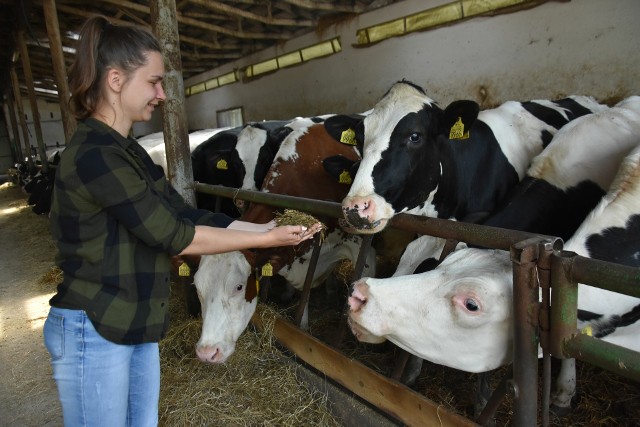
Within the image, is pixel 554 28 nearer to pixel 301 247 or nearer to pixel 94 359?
pixel 301 247

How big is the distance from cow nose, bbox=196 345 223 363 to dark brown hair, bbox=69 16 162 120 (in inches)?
62.6

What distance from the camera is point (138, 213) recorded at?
1425mm

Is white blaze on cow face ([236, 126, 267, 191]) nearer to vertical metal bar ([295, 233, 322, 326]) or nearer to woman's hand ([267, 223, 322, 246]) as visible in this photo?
vertical metal bar ([295, 233, 322, 326])

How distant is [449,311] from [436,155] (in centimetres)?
136

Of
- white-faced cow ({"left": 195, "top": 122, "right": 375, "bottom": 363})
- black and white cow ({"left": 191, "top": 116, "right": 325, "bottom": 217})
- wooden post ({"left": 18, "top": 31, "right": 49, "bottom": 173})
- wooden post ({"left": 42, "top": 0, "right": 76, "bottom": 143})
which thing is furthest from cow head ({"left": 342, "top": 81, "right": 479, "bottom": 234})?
wooden post ({"left": 18, "top": 31, "right": 49, "bottom": 173})

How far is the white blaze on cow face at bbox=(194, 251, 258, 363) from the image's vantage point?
2775 mm

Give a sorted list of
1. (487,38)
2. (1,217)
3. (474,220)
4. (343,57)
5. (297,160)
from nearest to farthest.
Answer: (474,220), (297,160), (487,38), (343,57), (1,217)

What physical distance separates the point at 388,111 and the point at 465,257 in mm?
1227

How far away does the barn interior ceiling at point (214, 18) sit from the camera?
352 inches

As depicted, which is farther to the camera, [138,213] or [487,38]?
[487,38]

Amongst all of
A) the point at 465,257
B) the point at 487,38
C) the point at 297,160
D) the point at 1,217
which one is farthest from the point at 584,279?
the point at 1,217

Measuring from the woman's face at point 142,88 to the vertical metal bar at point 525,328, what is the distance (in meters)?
1.29

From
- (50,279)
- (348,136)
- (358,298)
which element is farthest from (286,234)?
(50,279)

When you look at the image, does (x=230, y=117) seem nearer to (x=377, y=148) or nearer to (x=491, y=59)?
(x=491, y=59)
